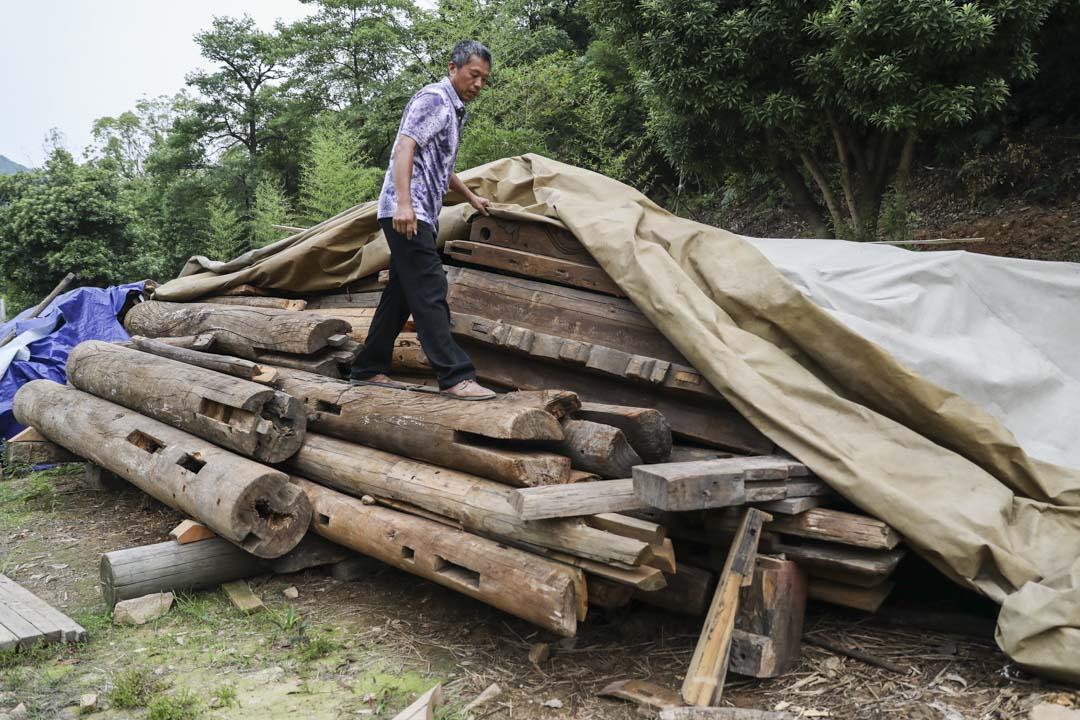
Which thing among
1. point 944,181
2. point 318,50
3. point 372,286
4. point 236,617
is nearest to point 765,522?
point 236,617

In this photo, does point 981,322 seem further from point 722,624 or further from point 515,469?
point 515,469

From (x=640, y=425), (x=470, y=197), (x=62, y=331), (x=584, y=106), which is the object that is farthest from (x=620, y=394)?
(x=584, y=106)

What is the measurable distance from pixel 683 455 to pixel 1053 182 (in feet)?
31.0

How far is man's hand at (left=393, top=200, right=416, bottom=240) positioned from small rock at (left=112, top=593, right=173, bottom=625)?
6.97ft

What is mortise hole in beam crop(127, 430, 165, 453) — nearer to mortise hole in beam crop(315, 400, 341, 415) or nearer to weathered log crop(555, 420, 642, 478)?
mortise hole in beam crop(315, 400, 341, 415)

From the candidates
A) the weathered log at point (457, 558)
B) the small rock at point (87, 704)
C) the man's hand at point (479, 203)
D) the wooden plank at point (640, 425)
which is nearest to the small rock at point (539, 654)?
the weathered log at point (457, 558)

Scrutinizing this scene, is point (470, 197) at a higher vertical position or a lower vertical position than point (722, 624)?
higher

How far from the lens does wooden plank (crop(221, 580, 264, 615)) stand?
12.7 ft

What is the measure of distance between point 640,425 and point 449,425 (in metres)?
0.86

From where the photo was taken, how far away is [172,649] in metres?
3.51

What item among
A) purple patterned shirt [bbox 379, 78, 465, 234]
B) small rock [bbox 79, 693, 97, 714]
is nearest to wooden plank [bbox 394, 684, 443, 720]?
small rock [bbox 79, 693, 97, 714]

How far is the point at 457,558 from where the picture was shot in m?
3.30

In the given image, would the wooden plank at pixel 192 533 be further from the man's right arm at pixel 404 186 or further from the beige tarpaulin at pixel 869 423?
the beige tarpaulin at pixel 869 423

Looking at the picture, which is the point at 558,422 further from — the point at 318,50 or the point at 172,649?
the point at 318,50
